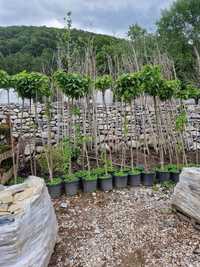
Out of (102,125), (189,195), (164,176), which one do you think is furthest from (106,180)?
(102,125)

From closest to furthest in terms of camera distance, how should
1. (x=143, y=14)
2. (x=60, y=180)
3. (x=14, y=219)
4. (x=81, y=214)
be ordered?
(x=14, y=219) → (x=81, y=214) → (x=60, y=180) → (x=143, y=14)

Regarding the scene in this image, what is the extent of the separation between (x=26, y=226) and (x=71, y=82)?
7.99 feet

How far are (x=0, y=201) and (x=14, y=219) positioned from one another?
0.46m

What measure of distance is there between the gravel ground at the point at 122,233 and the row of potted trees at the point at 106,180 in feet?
0.53

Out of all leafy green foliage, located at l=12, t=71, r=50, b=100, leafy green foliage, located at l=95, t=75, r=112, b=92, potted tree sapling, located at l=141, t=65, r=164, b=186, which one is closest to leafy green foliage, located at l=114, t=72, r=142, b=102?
potted tree sapling, located at l=141, t=65, r=164, b=186

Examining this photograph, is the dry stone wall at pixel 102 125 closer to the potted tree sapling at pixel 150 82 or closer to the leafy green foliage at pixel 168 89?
the leafy green foliage at pixel 168 89

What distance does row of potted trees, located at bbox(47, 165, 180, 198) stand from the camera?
3.59 m

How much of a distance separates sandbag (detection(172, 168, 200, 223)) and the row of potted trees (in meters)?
1.01

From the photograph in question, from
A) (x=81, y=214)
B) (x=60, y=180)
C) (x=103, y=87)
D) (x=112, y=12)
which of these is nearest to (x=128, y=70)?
(x=103, y=87)

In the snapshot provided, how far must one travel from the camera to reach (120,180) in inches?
149

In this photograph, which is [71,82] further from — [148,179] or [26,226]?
[26,226]

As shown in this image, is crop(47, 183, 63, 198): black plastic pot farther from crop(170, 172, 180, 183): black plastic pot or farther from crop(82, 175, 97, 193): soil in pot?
crop(170, 172, 180, 183): black plastic pot

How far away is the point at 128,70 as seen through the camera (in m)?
5.72

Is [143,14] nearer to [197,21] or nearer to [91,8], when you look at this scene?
[91,8]
